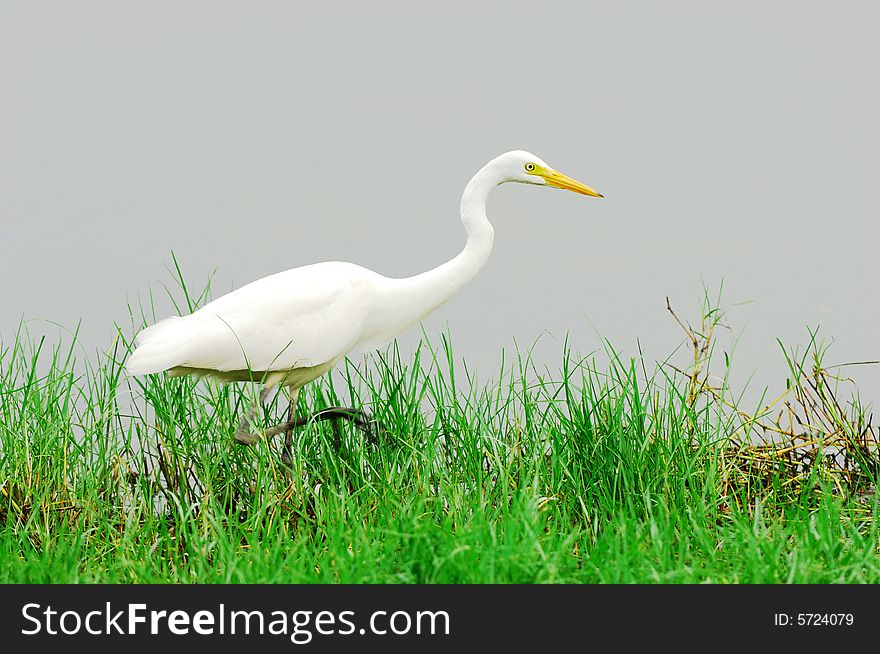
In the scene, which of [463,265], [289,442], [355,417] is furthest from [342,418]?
[463,265]

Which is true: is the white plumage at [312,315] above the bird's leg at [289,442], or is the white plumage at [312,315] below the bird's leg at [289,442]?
above

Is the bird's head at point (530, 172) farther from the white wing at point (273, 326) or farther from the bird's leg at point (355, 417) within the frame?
the bird's leg at point (355, 417)

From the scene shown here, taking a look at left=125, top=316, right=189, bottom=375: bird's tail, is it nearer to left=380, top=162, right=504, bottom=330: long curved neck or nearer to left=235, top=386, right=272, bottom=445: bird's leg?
left=235, top=386, right=272, bottom=445: bird's leg

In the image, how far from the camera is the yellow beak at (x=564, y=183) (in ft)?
12.4

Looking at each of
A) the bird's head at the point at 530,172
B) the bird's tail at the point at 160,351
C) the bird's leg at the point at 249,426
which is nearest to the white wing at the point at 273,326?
the bird's tail at the point at 160,351

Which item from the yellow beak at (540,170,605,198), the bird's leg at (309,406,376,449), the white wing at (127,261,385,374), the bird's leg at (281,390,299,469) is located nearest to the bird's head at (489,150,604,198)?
the yellow beak at (540,170,605,198)

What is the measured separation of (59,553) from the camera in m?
2.80

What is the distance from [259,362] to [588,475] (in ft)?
4.25

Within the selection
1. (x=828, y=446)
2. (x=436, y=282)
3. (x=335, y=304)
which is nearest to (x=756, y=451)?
(x=828, y=446)

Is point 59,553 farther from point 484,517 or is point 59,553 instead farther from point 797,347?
point 797,347

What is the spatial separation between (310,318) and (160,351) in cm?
55

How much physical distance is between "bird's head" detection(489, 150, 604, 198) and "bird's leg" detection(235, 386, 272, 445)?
1.25m

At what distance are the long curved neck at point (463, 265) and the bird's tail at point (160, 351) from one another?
2.83ft

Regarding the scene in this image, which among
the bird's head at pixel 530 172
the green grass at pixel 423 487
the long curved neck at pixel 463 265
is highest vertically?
the bird's head at pixel 530 172
